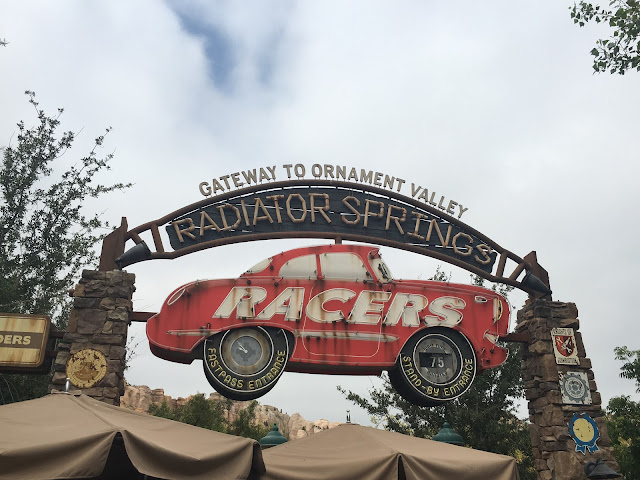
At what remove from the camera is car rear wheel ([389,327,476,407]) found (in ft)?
28.8

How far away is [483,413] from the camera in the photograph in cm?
1417

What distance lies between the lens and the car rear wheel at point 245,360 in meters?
8.27

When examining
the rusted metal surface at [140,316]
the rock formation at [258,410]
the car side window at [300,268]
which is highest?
the car side window at [300,268]

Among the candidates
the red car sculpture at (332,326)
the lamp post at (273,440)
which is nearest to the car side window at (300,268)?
the red car sculpture at (332,326)

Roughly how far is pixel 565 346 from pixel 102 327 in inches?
289

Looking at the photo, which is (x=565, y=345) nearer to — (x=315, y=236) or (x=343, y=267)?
(x=343, y=267)

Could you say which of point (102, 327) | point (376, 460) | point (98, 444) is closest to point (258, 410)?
point (102, 327)

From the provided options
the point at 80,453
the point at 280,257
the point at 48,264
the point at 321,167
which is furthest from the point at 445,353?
the point at 48,264

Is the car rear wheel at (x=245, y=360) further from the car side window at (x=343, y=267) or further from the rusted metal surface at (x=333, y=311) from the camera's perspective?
the car side window at (x=343, y=267)

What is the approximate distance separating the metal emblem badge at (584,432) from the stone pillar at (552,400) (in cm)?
5

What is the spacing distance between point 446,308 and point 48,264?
9008 mm

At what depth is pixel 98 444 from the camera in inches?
157

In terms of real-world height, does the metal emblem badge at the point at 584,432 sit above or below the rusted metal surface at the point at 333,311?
below

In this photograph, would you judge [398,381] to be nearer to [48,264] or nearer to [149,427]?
[149,427]
